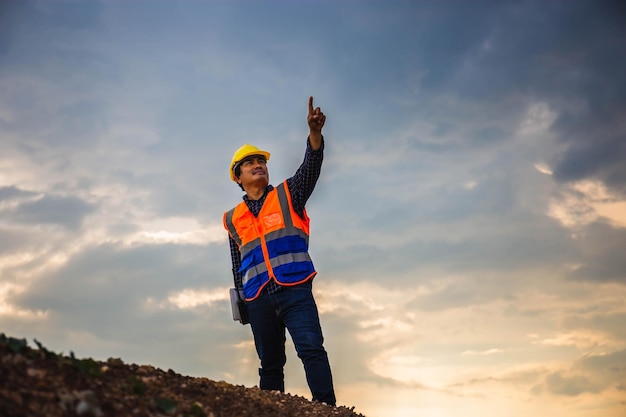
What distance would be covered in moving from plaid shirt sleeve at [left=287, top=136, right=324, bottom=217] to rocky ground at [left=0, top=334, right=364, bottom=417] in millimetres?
2508

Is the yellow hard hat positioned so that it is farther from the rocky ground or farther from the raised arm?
the rocky ground

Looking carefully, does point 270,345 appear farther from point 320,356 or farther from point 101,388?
point 101,388

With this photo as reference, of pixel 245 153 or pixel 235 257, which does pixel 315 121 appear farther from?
pixel 235 257

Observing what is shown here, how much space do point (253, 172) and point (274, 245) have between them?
3.54ft

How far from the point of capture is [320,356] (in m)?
7.94

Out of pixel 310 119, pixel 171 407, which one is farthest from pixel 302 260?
pixel 171 407

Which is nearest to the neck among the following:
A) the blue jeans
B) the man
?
the man

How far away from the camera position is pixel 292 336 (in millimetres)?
8070

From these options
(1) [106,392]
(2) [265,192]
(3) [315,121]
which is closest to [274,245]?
(2) [265,192]

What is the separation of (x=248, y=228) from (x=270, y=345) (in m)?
1.51

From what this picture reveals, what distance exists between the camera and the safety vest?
26.7 feet

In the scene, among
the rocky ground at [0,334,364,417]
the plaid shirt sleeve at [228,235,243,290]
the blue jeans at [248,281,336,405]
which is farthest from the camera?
the plaid shirt sleeve at [228,235,243,290]

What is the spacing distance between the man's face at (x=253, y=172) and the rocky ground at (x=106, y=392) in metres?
2.74

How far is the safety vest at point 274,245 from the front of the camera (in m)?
8.12
